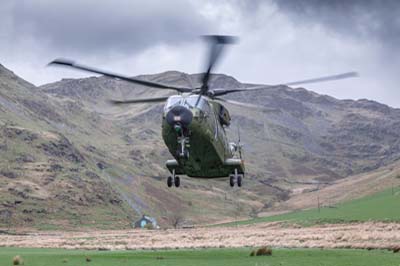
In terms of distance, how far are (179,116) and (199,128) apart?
1985 mm

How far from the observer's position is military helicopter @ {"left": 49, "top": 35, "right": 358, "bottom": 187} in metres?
38.1

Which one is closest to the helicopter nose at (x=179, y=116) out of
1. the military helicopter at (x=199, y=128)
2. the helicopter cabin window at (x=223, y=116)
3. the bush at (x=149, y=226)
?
the military helicopter at (x=199, y=128)

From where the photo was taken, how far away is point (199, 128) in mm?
39219

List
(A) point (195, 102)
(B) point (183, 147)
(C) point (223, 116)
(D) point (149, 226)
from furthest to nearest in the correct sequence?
(D) point (149, 226) → (C) point (223, 116) → (A) point (195, 102) → (B) point (183, 147)

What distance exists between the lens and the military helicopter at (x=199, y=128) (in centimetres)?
3809

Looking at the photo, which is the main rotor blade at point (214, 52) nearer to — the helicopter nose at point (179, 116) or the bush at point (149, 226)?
Result: the helicopter nose at point (179, 116)

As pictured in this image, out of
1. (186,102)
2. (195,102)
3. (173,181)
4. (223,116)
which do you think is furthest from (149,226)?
(186,102)

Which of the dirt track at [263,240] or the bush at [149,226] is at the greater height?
the dirt track at [263,240]

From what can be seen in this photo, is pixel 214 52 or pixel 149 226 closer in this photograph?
pixel 214 52

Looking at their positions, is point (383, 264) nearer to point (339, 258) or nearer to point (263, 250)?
point (339, 258)

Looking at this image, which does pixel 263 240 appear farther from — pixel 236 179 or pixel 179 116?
pixel 179 116

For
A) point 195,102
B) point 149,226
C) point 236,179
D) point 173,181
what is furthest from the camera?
point 149,226

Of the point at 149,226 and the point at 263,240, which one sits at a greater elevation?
the point at 263,240

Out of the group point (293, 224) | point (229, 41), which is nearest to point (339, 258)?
point (229, 41)
